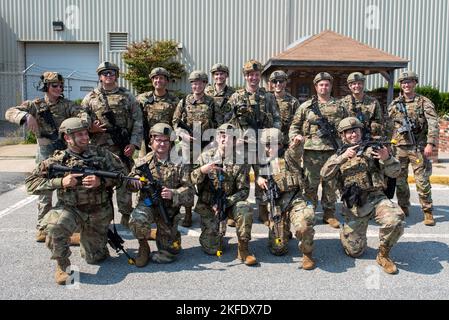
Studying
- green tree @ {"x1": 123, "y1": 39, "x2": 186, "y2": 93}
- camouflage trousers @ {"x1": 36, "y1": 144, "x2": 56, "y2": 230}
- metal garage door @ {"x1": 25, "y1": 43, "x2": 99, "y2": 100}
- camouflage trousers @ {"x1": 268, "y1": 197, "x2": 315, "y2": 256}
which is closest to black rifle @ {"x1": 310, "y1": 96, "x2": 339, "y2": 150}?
camouflage trousers @ {"x1": 268, "y1": 197, "x2": 315, "y2": 256}

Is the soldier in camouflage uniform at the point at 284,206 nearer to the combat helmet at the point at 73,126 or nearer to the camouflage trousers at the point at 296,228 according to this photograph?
the camouflage trousers at the point at 296,228

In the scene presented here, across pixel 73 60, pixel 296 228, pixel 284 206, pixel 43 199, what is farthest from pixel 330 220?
pixel 73 60

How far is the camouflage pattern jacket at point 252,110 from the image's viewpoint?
5547 millimetres

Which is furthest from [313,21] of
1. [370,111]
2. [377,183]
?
[377,183]

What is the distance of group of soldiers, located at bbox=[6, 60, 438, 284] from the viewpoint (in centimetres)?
414

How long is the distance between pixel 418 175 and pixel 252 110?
8.07 feet

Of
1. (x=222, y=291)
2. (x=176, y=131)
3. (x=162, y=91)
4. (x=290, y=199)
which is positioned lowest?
(x=222, y=291)

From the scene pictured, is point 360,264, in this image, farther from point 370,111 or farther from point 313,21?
point 313,21

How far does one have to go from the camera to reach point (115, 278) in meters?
3.87

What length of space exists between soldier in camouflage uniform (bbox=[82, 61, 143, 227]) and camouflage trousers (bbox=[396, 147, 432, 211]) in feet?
12.1

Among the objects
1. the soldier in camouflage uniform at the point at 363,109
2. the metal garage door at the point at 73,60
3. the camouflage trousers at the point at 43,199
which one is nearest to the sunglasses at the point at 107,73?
the camouflage trousers at the point at 43,199

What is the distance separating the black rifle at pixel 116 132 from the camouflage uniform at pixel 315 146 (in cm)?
220

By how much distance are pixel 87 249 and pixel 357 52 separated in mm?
11837

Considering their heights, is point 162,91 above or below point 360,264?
above
